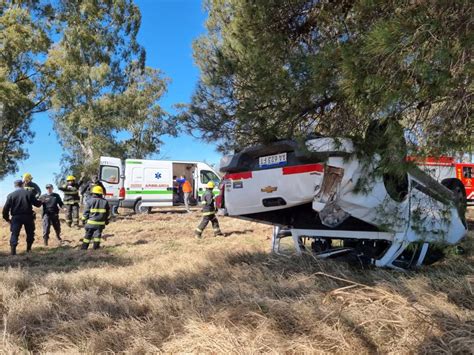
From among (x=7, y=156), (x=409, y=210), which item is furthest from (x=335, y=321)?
(x=7, y=156)

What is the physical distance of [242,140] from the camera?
560 centimetres

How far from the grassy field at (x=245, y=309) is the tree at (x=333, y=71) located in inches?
53.6

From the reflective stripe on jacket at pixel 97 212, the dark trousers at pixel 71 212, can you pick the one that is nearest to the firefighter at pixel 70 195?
the dark trousers at pixel 71 212

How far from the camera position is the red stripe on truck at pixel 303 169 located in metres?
4.74

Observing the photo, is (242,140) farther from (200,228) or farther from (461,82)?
(200,228)

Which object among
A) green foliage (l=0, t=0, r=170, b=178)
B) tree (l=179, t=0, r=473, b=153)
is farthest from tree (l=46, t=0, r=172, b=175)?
tree (l=179, t=0, r=473, b=153)

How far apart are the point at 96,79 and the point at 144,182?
8893mm

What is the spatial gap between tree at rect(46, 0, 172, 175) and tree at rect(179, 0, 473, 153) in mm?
16571

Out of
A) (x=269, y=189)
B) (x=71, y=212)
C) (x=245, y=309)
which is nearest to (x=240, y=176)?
(x=269, y=189)

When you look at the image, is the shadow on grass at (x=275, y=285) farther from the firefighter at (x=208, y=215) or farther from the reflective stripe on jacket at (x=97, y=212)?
the firefighter at (x=208, y=215)

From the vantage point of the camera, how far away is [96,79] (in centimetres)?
2428

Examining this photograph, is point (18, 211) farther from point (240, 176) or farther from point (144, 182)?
point (144, 182)

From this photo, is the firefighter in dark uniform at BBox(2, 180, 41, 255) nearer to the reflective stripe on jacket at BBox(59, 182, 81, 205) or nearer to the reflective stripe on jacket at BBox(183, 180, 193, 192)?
the reflective stripe on jacket at BBox(59, 182, 81, 205)

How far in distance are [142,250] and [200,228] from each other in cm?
212
